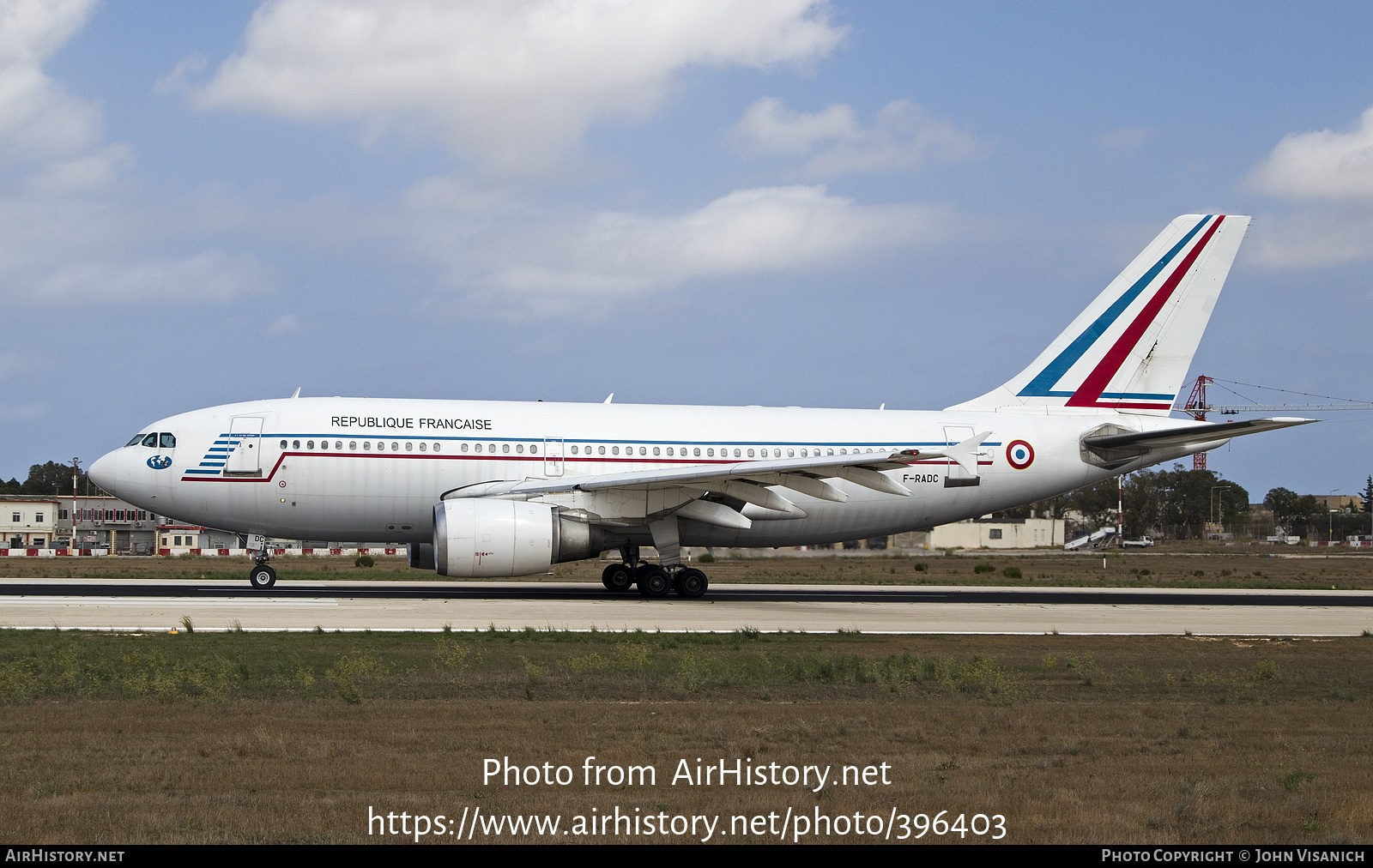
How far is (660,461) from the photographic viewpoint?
2675 cm

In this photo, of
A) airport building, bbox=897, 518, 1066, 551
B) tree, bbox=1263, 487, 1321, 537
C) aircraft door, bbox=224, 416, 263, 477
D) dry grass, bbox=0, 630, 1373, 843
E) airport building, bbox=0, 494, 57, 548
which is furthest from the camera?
tree, bbox=1263, 487, 1321, 537

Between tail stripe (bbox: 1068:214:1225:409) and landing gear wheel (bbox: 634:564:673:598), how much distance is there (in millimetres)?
11241

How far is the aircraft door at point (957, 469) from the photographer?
28.5 metres

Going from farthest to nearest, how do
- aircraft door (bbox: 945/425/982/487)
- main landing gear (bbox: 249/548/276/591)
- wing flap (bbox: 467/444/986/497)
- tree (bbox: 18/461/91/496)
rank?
1. tree (bbox: 18/461/91/496)
2. aircraft door (bbox: 945/425/982/487)
3. main landing gear (bbox: 249/548/276/591)
4. wing flap (bbox: 467/444/986/497)

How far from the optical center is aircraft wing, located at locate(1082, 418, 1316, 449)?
88.9 feet

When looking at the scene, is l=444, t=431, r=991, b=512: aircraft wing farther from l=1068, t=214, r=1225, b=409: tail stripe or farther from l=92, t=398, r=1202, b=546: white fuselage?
l=1068, t=214, r=1225, b=409: tail stripe

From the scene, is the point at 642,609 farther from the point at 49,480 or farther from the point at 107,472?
the point at 49,480

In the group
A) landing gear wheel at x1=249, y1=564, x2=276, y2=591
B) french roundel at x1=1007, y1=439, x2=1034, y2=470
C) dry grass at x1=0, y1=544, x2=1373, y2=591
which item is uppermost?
french roundel at x1=1007, y1=439, x2=1034, y2=470

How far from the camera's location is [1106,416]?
30.1 m

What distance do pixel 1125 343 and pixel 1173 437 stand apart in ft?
10.4

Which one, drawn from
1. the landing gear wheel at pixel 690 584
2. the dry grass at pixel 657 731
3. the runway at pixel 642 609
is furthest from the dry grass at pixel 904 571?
the dry grass at pixel 657 731

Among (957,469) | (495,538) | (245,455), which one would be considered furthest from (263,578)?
Result: (957,469)

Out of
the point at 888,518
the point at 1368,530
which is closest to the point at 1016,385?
the point at 888,518

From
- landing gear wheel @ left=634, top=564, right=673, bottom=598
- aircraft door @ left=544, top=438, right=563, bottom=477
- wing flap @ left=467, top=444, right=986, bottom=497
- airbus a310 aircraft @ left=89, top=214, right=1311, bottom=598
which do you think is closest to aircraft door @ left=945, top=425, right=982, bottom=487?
airbus a310 aircraft @ left=89, top=214, right=1311, bottom=598
